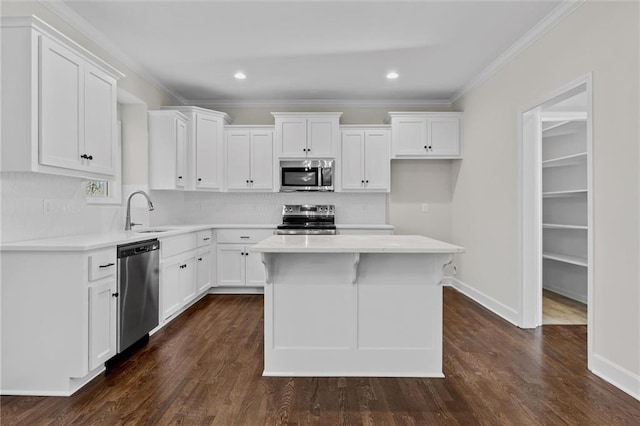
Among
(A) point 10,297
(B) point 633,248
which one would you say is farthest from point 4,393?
(B) point 633,248

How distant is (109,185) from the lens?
12.6 ft

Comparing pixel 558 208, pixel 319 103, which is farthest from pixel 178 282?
pixel 558 208

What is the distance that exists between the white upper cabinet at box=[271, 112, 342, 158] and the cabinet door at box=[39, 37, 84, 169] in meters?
2.72

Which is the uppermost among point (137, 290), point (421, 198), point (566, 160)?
point (566, 160)

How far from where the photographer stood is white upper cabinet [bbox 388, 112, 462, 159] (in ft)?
16.5

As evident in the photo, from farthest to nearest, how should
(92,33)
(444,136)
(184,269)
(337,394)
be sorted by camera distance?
(444,136) < (184,269) < (92,33) < (337,394)

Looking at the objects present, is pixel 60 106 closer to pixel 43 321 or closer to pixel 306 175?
pixel 43 321

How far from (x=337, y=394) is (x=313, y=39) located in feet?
9.86

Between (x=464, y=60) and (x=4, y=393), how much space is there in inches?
190

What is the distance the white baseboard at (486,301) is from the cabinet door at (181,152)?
329 cm

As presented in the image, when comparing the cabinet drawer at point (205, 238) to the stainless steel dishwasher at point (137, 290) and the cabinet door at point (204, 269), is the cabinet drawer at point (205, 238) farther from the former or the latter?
the stainless steel dishwasher at point (137, 290)

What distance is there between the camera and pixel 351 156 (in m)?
5.13

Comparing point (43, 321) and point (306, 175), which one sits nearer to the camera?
point (43, 321)

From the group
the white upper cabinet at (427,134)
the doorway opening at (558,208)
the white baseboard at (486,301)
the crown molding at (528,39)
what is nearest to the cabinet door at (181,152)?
the white upper cabinet at (427,134)
